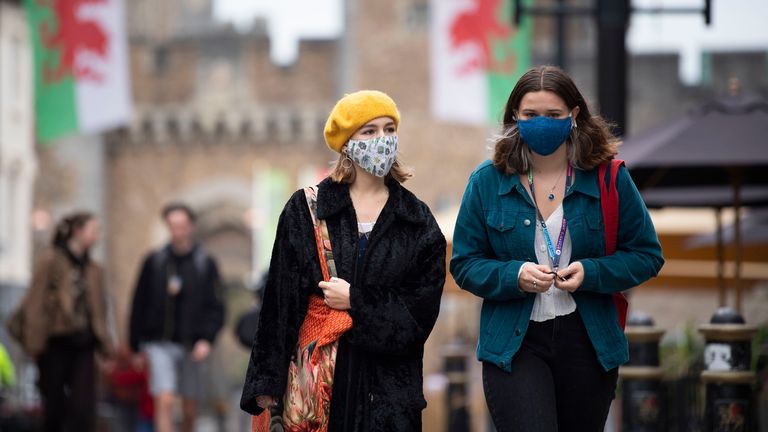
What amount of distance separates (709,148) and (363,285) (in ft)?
16.5

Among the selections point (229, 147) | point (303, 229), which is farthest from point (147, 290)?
point (229, 147)

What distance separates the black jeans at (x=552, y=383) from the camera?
5465 mm

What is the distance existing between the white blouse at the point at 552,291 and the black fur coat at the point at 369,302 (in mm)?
332

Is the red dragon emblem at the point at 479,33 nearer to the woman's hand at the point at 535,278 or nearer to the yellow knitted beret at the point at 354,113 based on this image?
the yellow knitted beret at the point at 354,113

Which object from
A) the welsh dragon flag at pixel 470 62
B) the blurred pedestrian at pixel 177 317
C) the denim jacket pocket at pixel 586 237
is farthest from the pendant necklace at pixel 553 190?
the welsh dragon flag at pixel 470 62

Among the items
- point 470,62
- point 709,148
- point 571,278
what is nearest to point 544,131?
point 571,278

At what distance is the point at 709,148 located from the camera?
10.2 m

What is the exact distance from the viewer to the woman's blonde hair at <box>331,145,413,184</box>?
228 inches

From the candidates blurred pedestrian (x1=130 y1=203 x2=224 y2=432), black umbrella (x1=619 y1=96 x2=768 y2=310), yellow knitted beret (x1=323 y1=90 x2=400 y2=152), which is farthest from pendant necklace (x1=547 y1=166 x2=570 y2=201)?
blurred pedestrian (x1=130 y1=203 x2=224 y2=432)

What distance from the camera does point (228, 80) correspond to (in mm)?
44688

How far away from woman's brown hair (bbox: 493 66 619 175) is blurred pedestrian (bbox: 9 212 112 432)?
6.48 m

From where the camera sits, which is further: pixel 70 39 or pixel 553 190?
pixel 70 39

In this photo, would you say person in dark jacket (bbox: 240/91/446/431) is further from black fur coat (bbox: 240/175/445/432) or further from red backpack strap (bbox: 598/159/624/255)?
red backpack strap (bbox: 598/159/624/255)

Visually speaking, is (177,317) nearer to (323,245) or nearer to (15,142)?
(323,245)
